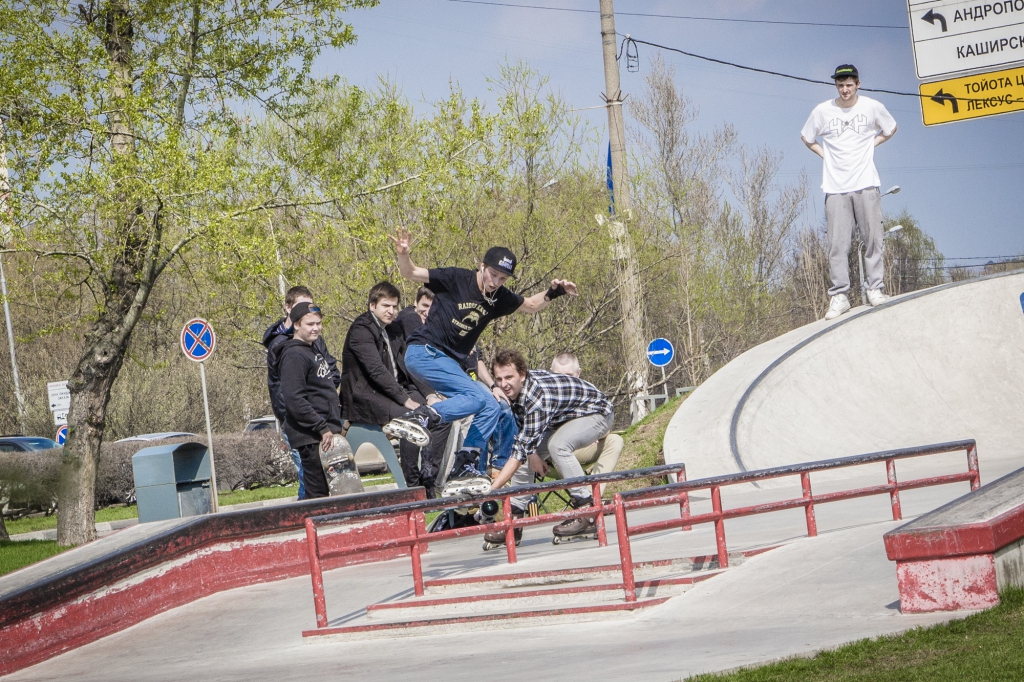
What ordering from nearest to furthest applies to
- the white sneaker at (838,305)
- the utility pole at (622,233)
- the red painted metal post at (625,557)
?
the red painted metal post at (625,557) < the white sneaker at (838,305) < the utility pole at (622,233)

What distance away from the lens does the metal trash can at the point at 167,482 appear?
39.0ft

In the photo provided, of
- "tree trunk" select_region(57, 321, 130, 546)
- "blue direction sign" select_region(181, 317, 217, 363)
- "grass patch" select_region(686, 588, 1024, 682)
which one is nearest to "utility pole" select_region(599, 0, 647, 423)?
"blue direction sign" select_region(181, 317, 217, 363)

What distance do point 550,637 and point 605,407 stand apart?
2976 mm

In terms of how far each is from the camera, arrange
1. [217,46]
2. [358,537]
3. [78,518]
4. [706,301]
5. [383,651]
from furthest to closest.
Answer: [706,301], [217,46], [78,518], [358,537], [383,651]

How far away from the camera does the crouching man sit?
7555mm

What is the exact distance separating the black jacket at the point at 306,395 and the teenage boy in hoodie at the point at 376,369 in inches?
17.1

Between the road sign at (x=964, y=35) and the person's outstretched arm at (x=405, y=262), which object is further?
the person's outstretched arm at (x=405, y=262)

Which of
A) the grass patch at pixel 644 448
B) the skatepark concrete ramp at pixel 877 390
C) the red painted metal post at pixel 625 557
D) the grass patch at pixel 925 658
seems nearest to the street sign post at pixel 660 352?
the grass patch at pixel 644 448

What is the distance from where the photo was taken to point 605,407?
7.91 meters

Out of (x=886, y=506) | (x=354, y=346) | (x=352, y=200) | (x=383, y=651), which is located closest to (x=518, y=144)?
(x=352, y=200)

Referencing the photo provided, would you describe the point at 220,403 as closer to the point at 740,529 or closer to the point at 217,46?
the point at 217,46

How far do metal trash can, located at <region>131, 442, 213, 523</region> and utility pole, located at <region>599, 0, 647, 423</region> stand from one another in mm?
9680

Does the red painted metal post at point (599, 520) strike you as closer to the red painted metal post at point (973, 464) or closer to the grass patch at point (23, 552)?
the red painted metal post at point (973, 464)

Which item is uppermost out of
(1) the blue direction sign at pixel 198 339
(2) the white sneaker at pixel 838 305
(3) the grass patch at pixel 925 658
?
(1) the blue direction sign at pixel 198 339
